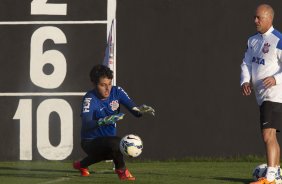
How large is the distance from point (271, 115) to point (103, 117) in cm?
193

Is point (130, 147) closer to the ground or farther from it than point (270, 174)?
farther from it

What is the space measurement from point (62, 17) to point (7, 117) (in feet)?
5.82

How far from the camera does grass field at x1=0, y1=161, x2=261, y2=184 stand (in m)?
9.56

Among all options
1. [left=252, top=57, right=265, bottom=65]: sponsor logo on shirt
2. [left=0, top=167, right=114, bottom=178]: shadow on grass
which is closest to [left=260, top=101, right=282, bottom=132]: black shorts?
[left=252, top=57, right=265, bottom=65]: sponsor logo on shirt

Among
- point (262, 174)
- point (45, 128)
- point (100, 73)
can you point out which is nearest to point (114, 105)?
point (100, 73)

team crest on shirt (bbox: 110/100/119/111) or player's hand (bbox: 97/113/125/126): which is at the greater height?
team crest on shirt (bbox: 110/100/119/111)

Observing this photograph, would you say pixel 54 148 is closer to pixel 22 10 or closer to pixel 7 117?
pixel 7 117

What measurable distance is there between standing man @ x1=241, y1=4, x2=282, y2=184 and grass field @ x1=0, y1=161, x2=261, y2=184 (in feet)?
2.02

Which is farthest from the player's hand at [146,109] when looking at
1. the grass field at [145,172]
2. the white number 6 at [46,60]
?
the white number 6 at [46,60]

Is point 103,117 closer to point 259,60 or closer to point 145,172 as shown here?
point 145,172

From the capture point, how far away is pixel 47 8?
1327 cm

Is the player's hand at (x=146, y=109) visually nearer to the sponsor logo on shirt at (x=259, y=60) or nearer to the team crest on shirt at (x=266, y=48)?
the sponsor logo on shirt at (x=259, y=60)

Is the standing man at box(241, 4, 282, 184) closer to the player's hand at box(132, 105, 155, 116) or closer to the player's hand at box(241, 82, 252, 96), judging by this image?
the player's hand at box(241, 82, 252, 96)

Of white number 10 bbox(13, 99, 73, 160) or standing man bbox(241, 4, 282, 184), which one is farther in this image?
white number 10 bbox(13, 99, 73, 160)
